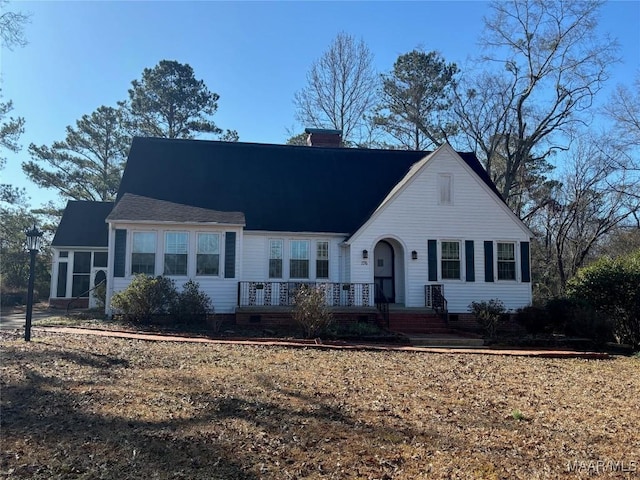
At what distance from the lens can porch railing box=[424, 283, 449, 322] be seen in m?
15.7

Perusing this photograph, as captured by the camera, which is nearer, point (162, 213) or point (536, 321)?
point (536, 321)

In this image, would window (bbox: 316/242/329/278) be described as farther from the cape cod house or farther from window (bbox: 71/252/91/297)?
window (bbox: 71/252/91/297)

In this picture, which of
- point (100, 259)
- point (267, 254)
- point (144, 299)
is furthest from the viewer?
point (100, 259)

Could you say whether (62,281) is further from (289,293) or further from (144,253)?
(289,293)

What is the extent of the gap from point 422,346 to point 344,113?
21.4 metres

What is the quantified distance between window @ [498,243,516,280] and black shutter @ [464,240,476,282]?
41.8 inches

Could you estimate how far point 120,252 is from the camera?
15203mm

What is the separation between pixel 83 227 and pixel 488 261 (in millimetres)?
18776

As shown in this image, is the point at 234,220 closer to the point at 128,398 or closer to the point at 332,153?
the point at 332,153

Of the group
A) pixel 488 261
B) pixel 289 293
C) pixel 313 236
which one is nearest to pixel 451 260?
pixel 488 261

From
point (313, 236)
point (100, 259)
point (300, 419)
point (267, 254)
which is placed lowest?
point (300, 419)

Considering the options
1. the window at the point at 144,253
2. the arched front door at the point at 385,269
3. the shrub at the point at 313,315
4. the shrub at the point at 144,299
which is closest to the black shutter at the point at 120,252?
the window at the point at 144,253

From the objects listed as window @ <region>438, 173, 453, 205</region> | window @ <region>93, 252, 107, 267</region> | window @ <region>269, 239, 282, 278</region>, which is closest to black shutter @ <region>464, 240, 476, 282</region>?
window @ <region>438, 173, 453, 205</region>

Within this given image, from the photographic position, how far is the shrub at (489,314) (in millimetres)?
14047
